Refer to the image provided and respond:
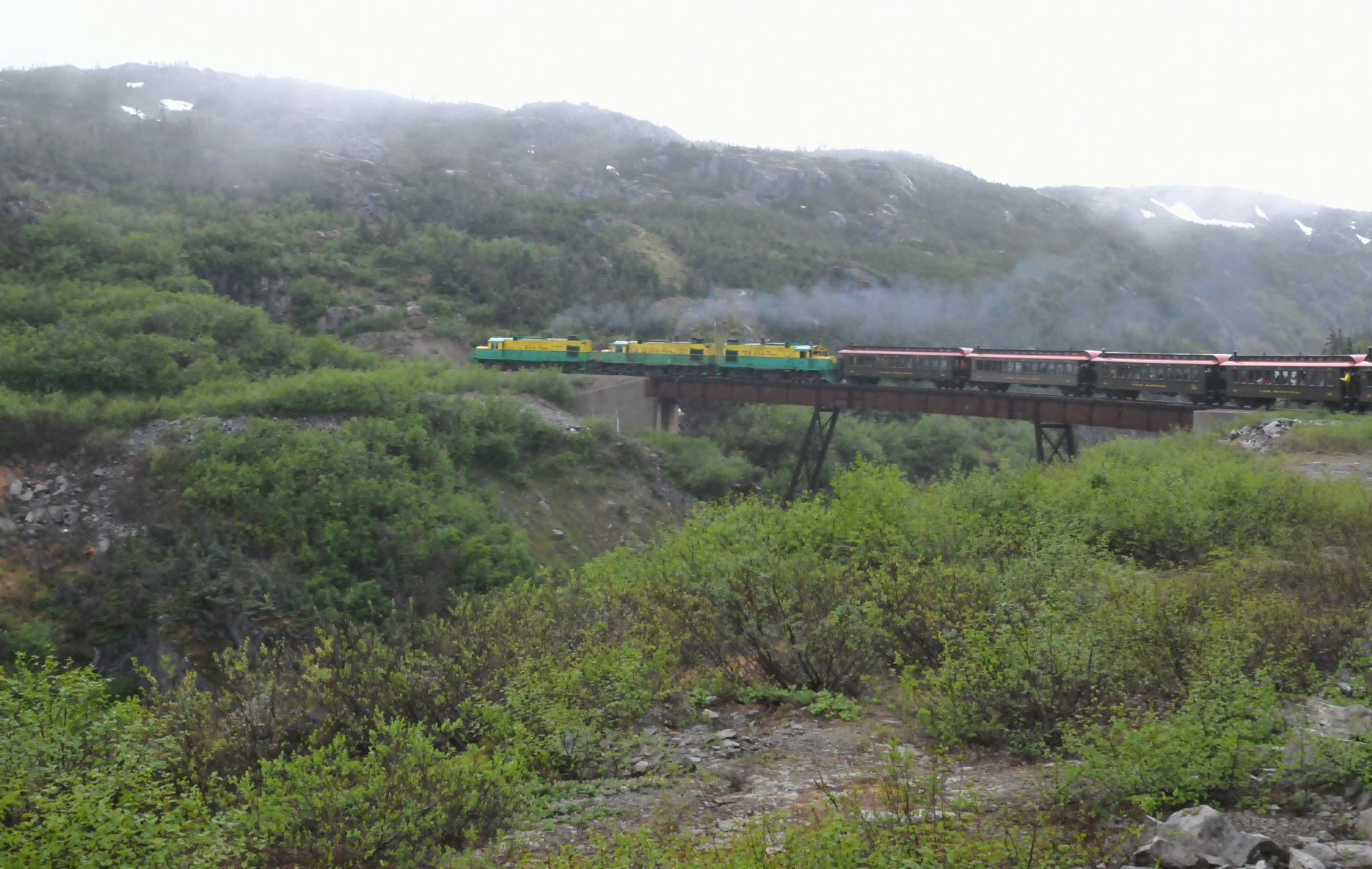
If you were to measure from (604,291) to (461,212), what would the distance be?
1419 cm

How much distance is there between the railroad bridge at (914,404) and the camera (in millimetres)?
27219

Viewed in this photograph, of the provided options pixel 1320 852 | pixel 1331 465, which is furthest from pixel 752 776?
pixel 1331 465

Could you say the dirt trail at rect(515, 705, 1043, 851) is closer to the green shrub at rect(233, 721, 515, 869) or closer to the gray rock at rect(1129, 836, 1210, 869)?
the green shrub at rect(233, 721, 515, 869)

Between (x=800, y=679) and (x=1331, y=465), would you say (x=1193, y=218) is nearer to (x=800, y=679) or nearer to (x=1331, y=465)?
(x=1331, y=465)

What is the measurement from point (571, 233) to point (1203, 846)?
207 ft

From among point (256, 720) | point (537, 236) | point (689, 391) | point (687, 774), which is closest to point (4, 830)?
point (256, 720)

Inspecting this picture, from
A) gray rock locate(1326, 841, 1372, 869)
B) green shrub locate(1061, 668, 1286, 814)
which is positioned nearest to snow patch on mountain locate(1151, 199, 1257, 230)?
green shrub locate(1061, 668, 1286, 814)

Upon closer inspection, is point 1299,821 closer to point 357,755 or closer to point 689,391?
point 357,755

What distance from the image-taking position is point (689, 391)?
38750 mm

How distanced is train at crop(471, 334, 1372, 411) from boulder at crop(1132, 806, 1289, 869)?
2566 centimetres

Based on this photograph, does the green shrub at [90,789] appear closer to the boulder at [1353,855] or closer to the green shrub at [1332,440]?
the boulder at [1353,855]

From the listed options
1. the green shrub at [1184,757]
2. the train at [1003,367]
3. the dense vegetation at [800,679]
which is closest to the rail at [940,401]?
the train at [1003,367]

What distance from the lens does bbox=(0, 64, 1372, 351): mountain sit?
48781 mm

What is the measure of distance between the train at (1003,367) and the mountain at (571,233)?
10144 millimetres
